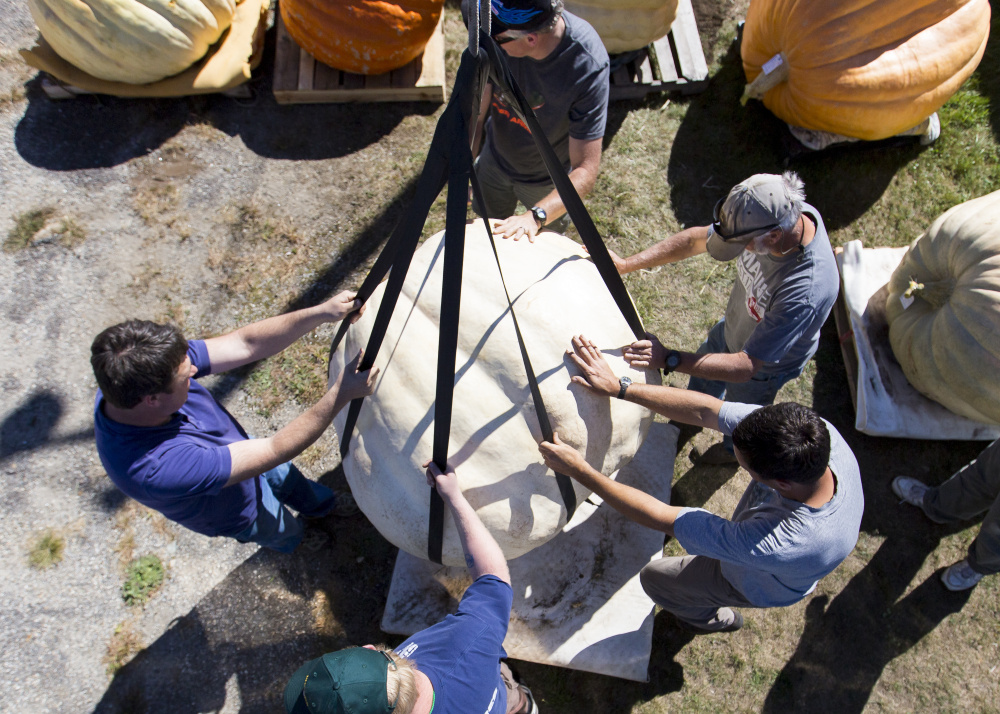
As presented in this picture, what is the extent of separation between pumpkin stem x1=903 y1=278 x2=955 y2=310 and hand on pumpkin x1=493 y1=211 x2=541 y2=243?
2.36 meters

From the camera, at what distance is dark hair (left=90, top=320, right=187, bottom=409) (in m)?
1.96

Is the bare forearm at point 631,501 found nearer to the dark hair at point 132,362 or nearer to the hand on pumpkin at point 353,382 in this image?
the hand on pumpkin at point 353,382

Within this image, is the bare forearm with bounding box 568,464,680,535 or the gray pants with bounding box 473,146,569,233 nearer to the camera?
the bare forearm with bounding box 568,464,680,535

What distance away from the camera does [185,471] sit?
2148 mm

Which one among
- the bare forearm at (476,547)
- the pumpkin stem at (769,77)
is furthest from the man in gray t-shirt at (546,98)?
the pumpkin stem at (769,77)

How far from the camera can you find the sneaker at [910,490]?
3.59 meters

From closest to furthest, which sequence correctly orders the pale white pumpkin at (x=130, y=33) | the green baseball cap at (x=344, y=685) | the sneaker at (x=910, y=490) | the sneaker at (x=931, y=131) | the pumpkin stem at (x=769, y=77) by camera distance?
the green baseball cap at (x=344, y=685) → the sneaker at (x=910, y=490) → the pale white pumpkin at (x=130, y=33) → the pumpkin stem at (x=769, y=77) → the sneaker at (x=931, y=131)

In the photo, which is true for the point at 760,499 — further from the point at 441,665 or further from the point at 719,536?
the point at 441,665

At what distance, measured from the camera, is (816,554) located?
2.05 meters

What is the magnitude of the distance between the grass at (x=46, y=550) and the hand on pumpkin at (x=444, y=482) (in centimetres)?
258

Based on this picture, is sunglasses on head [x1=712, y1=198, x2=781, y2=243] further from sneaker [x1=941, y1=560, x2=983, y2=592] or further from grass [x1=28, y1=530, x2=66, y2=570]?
grass [x1=28, y1=530, x2=66, y2=570]

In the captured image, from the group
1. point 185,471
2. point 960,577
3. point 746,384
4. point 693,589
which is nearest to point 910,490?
point 960,577

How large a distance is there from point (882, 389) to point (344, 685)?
357 centimetres

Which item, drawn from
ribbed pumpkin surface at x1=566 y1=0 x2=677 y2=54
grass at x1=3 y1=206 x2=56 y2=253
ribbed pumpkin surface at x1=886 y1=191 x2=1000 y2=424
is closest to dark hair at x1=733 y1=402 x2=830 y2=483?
ribbed pumpkin surface at x1=886 y1=191 x2=1000 y2=424
